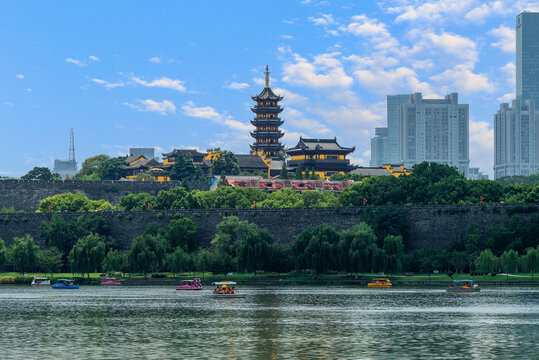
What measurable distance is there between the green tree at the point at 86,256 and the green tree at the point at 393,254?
27.6 meters

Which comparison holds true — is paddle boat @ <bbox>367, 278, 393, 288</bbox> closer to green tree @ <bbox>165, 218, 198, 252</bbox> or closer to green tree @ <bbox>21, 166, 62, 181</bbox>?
green tree @ <bbox>165, 218, 198, 252</bbox>

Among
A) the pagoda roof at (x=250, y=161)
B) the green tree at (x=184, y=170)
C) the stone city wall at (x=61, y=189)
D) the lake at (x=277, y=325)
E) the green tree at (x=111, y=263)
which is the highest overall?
the pagoda roof at (x=250, y=161)

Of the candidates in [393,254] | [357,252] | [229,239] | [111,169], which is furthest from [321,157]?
[357,252]

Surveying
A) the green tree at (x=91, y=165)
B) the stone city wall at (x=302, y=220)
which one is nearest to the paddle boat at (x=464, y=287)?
the stone city wall at (x=302, y=220)

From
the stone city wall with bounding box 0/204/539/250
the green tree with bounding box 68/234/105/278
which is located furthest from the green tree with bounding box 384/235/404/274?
the green tree with bounding box 68/234/105/278

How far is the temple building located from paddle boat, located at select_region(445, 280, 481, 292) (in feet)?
360

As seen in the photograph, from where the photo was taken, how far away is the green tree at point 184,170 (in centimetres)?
16788

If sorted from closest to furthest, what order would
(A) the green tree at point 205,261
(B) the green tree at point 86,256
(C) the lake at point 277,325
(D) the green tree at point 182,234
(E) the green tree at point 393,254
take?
(C) the lake at point 277,325 → (E) the green tree at point 393,254 → (B) the green tree at point 86,256 → (A) the green tree at point 205,261 → (D) the green tree at point 182,234

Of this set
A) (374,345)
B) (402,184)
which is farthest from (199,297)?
(402,184)

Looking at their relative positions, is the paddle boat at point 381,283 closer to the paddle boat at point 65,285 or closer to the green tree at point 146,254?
the green tree at point 146,254

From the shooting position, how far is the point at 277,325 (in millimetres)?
48562

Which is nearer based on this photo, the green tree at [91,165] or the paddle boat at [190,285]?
the paddle boat at [190,285]

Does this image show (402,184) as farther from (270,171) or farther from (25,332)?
(270,171)

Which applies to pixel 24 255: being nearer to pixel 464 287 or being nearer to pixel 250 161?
pixel 464 287
